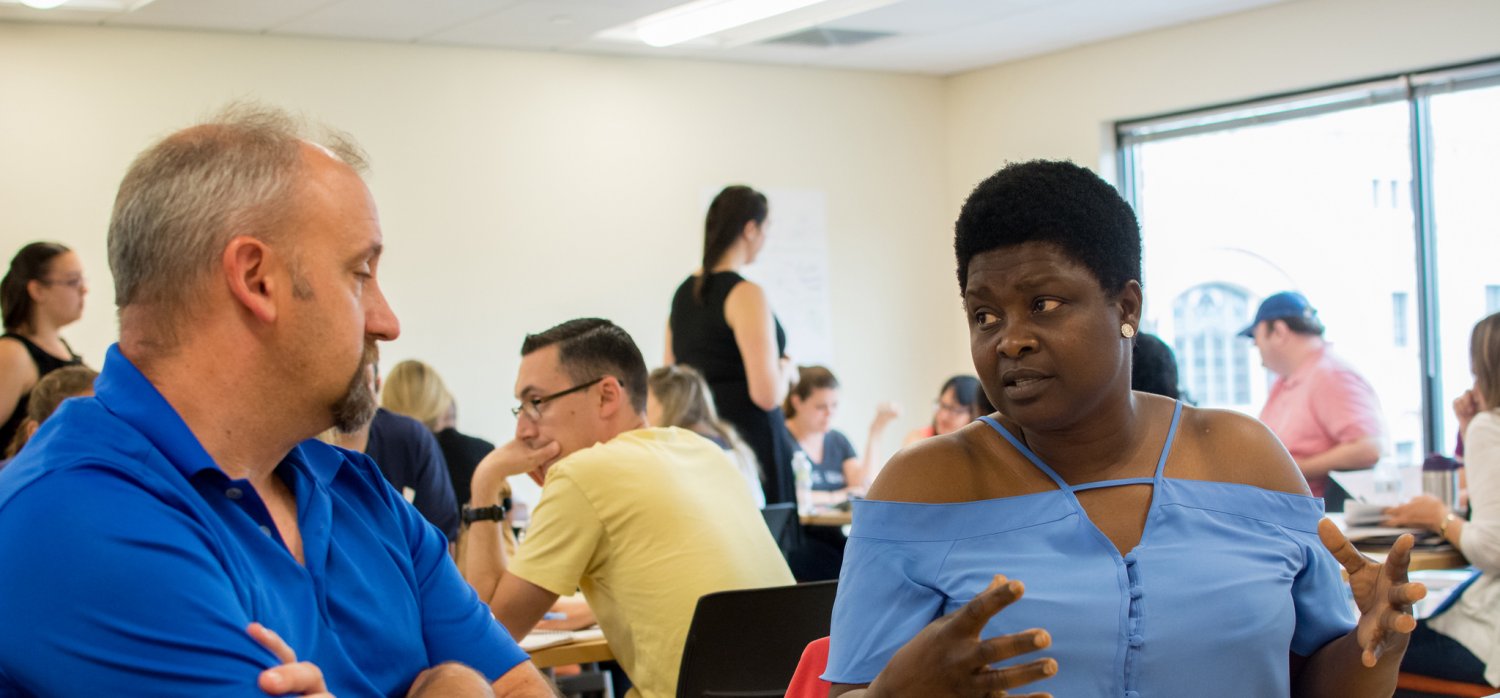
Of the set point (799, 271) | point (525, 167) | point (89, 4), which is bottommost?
point (799, 271)

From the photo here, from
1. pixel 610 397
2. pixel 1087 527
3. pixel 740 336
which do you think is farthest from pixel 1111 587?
pixel 740 336

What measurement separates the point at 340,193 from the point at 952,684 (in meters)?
0.79

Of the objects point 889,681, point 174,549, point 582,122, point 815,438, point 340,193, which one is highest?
point 582,122

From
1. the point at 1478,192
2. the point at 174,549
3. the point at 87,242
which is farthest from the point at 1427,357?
the point at 174,549

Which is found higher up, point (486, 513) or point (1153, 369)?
point (1153, 369)

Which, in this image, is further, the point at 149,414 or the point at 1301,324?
the point at 1301,324

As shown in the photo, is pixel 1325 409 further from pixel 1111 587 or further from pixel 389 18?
pixel 1111 587

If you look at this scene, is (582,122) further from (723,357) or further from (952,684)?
(952,684)

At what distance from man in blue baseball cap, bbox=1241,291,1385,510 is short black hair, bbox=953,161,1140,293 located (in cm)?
442

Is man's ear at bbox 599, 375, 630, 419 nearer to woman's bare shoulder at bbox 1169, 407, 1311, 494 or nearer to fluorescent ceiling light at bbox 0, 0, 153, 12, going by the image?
woman's bare shoulder at bbox 1169, 407, 1311, 494

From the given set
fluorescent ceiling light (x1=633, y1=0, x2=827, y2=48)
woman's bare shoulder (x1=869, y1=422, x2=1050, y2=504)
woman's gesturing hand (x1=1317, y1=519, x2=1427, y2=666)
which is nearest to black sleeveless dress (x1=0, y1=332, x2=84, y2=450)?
fluorescent ceiling light (x1=633, y1=0, x2=827, y2=48)

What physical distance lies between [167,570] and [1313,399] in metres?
5.60

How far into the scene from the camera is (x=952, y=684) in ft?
4.63

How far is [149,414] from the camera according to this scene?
137 cm
